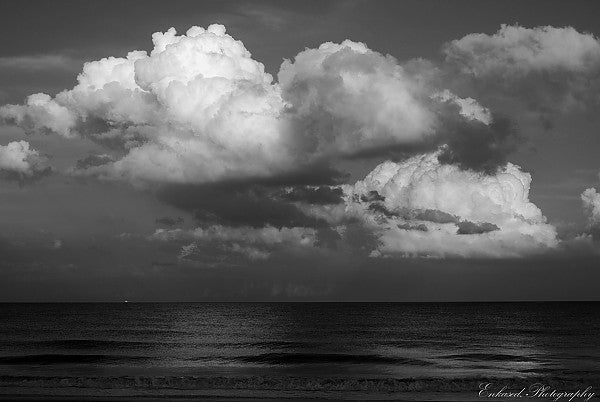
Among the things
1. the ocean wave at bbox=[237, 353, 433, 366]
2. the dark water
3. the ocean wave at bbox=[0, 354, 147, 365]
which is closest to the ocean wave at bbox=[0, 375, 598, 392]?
the dark water

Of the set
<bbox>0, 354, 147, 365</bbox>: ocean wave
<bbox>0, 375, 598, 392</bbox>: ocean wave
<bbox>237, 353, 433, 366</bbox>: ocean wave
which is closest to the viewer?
<bbox>0, 375, 598, 392</bbox>: ocean wave

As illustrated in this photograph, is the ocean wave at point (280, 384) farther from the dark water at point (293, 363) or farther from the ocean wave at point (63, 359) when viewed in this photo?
the ocean wave at point (63, 359)

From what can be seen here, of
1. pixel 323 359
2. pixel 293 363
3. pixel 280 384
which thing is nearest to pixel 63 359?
pixel 293 363

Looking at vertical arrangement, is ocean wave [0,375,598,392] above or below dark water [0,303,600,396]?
above

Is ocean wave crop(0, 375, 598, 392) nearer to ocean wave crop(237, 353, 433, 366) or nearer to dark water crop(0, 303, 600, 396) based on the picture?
dark water crop(0, 303, 600, 396)

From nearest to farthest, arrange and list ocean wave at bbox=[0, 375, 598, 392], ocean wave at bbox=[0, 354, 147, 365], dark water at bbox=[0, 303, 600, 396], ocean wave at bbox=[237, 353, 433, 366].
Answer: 1. ocean wave at bbox=[0, 375, 598, 392]
2. dark water at bbox=[0, 303, 600, 396]
3. ocean wave at bbox=[0, 354, 147, 365]
4. ocean wave at bbox=[237, 353, 433, 366]

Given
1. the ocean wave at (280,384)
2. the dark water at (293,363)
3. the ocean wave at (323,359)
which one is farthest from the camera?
the ocean wave at (323,359)

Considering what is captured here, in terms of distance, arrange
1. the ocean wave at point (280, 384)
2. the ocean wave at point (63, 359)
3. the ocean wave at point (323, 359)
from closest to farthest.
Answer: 1. the ocean wave at point (280, 384)
2. the ocean wave at point (63, 359)
3. the ocean wave at point (323, 359)

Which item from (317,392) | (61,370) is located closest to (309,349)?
(61,370)

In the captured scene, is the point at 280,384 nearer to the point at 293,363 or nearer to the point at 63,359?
the point at 293,363

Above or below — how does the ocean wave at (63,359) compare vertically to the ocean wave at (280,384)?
below

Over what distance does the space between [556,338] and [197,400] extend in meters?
75.2

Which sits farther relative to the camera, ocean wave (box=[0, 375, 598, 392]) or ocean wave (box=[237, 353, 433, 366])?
ocean wave (box=[237, 353, 433, 366])

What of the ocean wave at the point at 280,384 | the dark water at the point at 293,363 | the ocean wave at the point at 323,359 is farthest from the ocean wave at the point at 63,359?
the ocean wave at the point at 280,384
